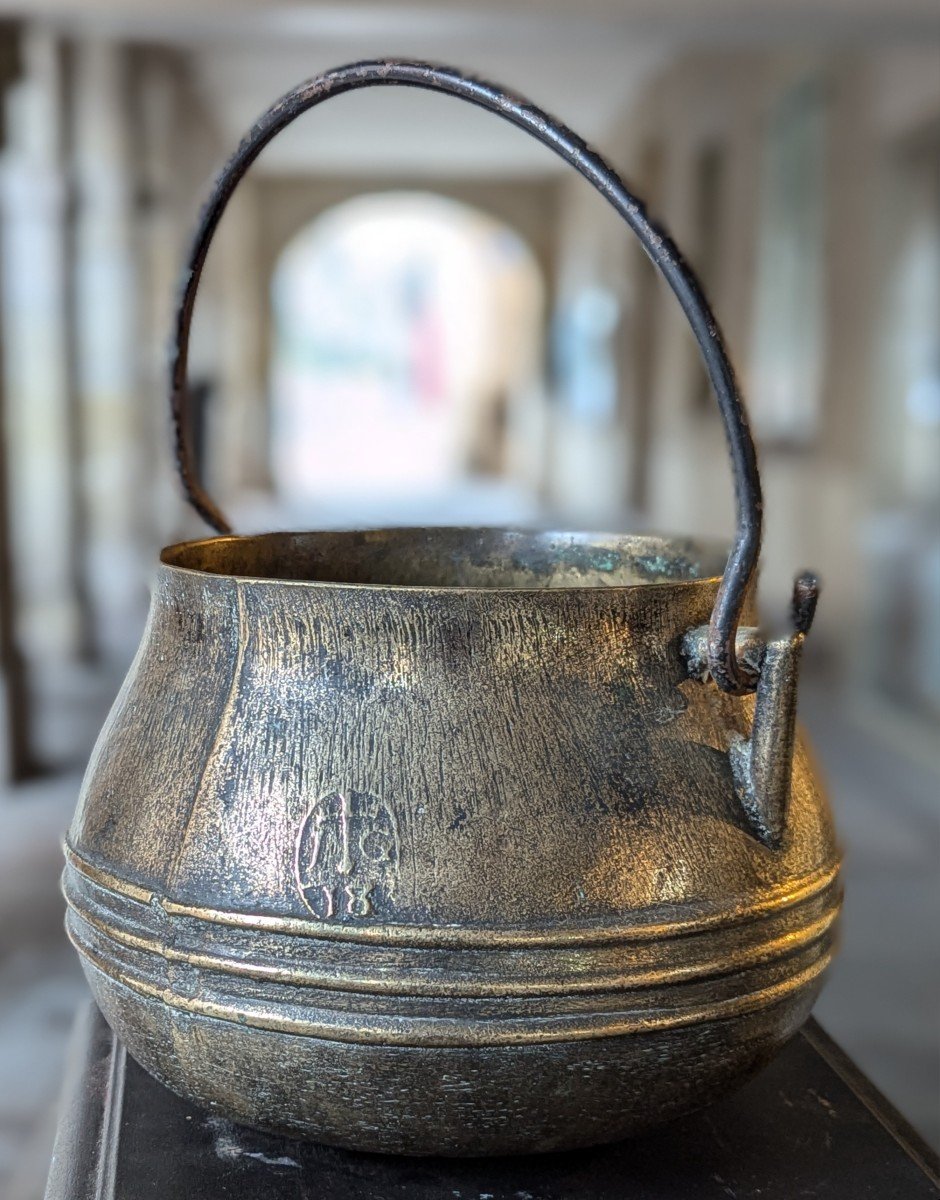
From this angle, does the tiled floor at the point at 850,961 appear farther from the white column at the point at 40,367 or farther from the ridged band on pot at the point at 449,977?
the white column at the point at 40,367

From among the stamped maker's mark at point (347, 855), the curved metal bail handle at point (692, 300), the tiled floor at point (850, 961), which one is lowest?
the tiled floor at point (850, 961)

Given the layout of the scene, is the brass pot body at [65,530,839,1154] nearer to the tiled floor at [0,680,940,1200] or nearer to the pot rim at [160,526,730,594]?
the pot rim at [160,526,730,594]

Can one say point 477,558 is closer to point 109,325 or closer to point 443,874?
point 443,874

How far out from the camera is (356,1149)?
3.69ft

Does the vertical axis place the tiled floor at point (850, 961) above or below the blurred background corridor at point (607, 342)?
below

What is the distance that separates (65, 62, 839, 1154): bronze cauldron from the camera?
1.00 meters

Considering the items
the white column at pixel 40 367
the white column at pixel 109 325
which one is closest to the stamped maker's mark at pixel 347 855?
the white column at pixel 40 367

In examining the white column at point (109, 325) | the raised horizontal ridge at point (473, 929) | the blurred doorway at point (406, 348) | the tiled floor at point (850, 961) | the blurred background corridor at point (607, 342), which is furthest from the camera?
the blurred doorway at point (406, 348)

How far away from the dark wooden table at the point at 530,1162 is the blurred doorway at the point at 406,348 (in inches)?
786

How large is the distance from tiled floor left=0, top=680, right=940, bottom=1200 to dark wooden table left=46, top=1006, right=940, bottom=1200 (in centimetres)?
127

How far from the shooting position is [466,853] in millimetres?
1008

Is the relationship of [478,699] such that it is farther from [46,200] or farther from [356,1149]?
[46,200]

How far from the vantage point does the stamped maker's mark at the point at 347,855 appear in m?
1.00

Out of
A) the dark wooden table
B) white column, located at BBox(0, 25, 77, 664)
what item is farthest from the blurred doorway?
the dark wooden table
